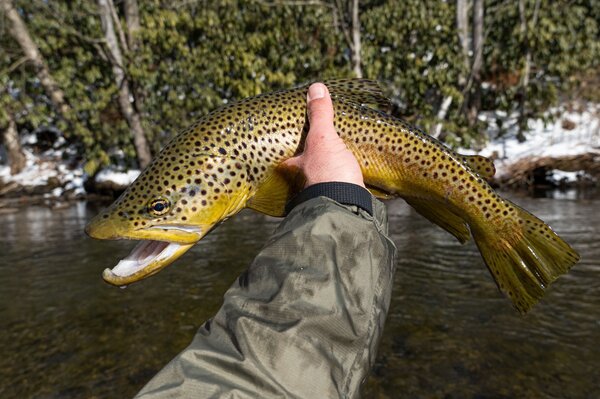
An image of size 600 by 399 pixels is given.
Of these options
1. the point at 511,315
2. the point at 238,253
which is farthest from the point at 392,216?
the point at 511,315

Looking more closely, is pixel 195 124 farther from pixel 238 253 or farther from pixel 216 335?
pixel 238 253

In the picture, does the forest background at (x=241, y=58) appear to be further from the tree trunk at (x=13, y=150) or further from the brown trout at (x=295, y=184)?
the brown trout at (x=295, y=184)

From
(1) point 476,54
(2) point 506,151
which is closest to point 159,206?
(2) point 506,151

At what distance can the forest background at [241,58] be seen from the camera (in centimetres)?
1346

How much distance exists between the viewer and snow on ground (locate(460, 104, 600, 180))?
13212mm

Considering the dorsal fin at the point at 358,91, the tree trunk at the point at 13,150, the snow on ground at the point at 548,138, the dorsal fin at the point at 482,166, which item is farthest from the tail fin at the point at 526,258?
the tree trunk at the point at 13,150

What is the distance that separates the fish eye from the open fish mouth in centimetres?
13

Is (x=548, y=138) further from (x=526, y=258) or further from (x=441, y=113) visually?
(x=526, y=258)

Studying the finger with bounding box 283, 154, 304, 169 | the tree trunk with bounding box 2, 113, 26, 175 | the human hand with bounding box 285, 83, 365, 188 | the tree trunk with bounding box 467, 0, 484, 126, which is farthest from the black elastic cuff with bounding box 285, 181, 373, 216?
the tree trunk with bounding box 2, 113, 26, 175

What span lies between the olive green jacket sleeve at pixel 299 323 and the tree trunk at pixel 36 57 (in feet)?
47.8

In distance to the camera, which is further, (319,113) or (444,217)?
(444,217)

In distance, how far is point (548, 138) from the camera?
14.5 metres

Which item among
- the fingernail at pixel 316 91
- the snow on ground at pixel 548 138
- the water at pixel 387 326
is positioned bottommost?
the water at pixel 387 326

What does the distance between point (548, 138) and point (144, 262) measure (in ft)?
49.6
